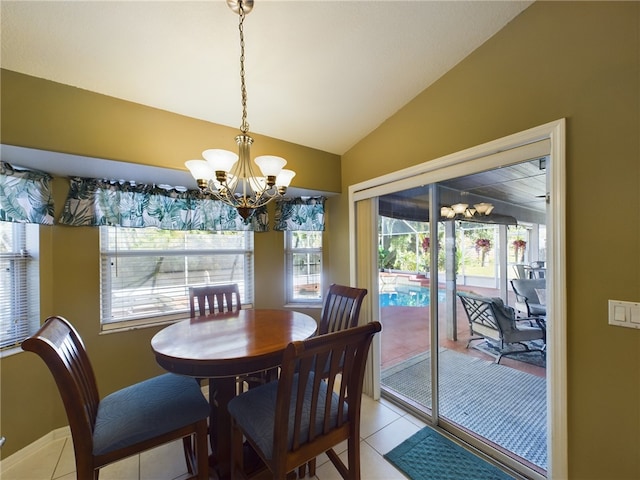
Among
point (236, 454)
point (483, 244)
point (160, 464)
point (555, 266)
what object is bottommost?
point (160, 464)

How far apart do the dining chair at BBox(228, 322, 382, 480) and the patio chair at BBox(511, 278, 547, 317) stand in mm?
1329

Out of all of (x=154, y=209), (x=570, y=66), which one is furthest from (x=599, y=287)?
(x=154, y=209)

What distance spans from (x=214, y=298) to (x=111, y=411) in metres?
1.08

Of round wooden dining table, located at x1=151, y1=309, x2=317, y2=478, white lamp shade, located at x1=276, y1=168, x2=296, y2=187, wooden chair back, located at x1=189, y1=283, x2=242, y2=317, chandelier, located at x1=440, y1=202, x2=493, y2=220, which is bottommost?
round wooden dining table, located at x1=151, y1=309, x2=317, y2=478

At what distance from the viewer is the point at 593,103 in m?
1.22

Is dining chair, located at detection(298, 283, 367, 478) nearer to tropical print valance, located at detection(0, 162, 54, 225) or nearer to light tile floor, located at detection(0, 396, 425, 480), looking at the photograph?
light tile floor, located at detection(0, 396, 425, 480)

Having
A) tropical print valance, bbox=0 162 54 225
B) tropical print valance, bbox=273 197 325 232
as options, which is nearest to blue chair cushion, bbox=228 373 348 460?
tropical print valance, bbox=273 197 325 232

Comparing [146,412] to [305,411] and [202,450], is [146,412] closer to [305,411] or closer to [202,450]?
[202,450]

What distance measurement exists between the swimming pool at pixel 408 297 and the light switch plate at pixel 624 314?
1043mm

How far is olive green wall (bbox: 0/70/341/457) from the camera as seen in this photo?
4.94ft

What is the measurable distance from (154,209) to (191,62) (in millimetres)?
1334

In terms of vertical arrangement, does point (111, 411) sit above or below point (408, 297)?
below

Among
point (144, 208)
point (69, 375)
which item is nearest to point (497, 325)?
point (69, 375)

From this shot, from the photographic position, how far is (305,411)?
Answer: 1.31 m
